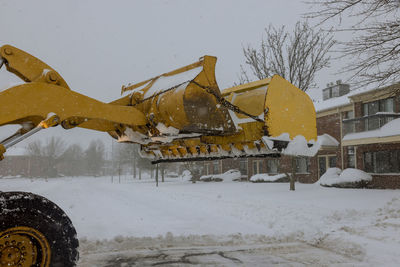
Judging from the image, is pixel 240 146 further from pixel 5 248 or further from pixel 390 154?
pixel 390 154

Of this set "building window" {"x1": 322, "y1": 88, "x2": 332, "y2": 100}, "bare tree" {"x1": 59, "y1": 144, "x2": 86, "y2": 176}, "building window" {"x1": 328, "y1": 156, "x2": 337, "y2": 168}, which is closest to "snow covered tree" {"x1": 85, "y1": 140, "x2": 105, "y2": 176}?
"bare tree" {"x1": 59, "y1": 144, "x2": 86, "y2": 176}

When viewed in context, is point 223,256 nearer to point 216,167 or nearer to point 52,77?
point 52,77

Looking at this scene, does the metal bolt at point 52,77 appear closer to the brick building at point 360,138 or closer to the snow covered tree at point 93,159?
the brick building at point 360,138

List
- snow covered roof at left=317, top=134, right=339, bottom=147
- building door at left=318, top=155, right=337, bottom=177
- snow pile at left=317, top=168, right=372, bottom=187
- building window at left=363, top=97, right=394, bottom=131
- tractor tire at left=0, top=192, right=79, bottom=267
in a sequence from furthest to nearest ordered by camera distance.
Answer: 1. building door at left=318, top=155, right=337, bottom=177
2. snow covered roof at left=317, top=134, right=339, bottom=147
3. snow pile at left=317, top=168, right=372, bottom=187
4. building window at left=363, top=97, right=394, bottom=131
5. tractor tire at left=0, top=192, right=79, bottom=267

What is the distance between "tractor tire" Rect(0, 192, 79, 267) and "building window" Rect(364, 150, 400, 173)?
66.0 feet

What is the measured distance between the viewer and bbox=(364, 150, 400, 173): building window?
19.3 m

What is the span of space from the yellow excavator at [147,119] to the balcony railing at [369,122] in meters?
15.5

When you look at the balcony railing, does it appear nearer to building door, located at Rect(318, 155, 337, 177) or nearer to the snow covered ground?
building door, located at Rect(318, 155, 337, 177)

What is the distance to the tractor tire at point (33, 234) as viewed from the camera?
9.64ft

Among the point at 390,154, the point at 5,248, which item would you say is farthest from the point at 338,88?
the point at 5,248

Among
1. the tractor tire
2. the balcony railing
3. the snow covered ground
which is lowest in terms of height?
the snow covered ground

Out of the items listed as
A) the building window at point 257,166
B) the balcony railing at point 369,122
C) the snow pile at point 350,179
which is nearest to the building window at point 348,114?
the balcony railing at point 369,122

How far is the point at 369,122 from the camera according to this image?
63.6 ft

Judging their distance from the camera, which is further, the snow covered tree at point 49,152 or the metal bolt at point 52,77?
the snow covered tree at point 49,152
